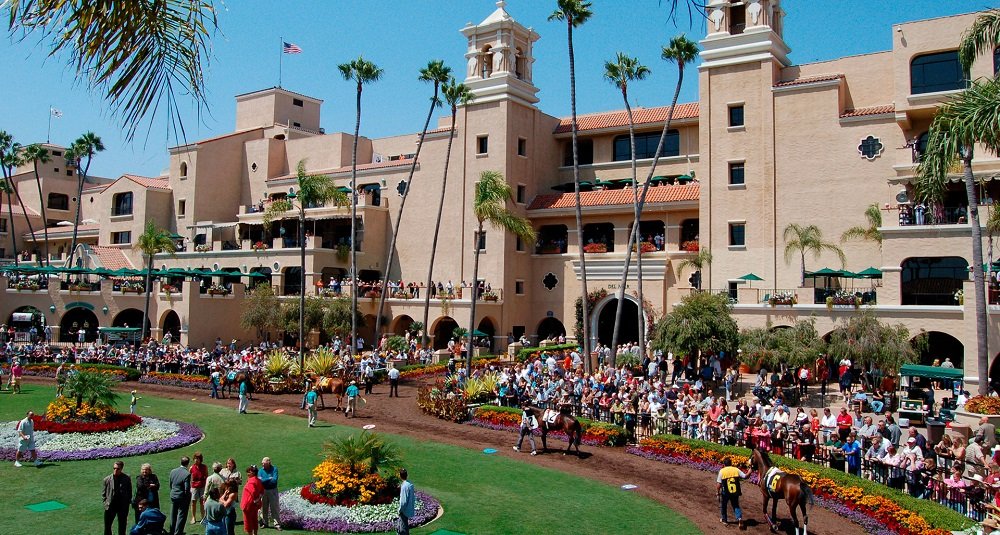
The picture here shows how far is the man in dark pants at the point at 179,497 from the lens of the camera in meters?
12.6

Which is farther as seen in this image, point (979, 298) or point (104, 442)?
point (979, 298)

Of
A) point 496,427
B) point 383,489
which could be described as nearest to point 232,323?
point 496,427

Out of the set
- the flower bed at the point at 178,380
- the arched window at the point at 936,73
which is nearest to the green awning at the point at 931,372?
the arched window at the point at 936,73

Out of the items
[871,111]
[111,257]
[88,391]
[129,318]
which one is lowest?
[88,391]

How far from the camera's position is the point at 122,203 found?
196 ft

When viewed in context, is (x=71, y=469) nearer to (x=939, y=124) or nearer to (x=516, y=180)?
(x=939, y=124)

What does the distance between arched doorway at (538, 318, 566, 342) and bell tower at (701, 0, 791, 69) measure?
1719cm

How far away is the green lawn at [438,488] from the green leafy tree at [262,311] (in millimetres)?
20121

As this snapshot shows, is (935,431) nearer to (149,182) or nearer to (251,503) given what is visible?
(251,503)

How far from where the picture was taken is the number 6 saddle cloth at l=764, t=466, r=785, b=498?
559 inches

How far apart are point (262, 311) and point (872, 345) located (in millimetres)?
31971

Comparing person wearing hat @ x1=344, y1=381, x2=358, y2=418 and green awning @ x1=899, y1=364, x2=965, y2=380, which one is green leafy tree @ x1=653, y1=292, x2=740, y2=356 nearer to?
green awning @ x1=899, y1=364, x2=965, y2=380

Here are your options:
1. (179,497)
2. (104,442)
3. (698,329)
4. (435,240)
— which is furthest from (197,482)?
(435,240)

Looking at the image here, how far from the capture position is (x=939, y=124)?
20.9 meters
